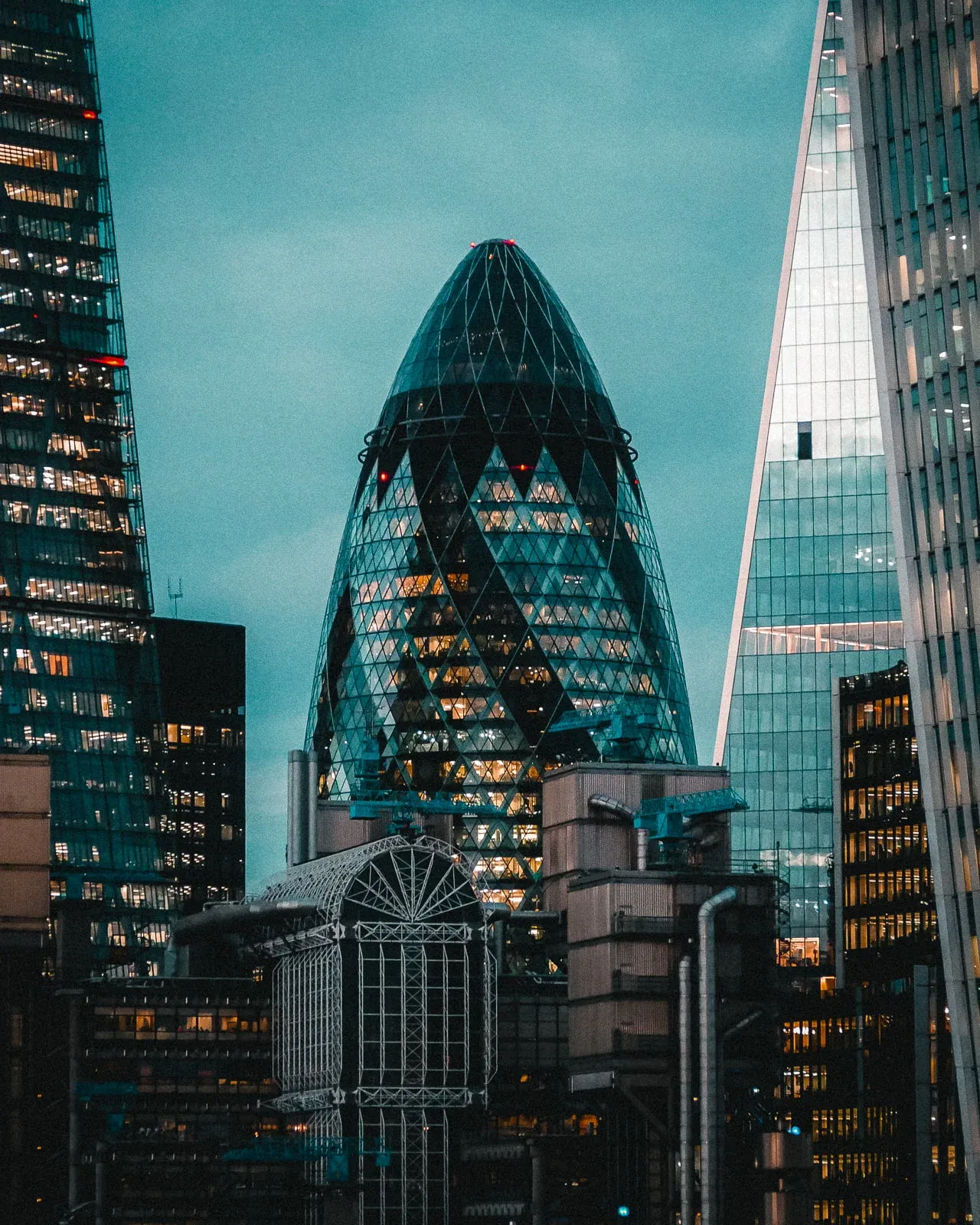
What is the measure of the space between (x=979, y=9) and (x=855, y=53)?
22.0 ft

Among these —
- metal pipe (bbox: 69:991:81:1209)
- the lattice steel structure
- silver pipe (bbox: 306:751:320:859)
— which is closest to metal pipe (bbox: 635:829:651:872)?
the lattice steel structure

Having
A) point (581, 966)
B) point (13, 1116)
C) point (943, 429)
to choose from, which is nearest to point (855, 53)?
point (943, 429)

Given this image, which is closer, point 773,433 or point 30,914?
point 30,914

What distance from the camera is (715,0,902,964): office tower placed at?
182 metres

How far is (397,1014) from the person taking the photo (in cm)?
14288

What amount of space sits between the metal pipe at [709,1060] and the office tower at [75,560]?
68.3 meters

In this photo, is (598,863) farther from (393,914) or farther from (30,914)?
(30,914)

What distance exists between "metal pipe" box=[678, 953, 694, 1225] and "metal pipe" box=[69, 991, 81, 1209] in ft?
114

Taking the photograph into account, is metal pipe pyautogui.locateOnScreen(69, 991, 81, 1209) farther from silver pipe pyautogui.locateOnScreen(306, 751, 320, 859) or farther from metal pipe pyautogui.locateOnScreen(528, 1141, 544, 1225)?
silver pipe pyautogui.locateOnScreen(306, 751, 320, 859)

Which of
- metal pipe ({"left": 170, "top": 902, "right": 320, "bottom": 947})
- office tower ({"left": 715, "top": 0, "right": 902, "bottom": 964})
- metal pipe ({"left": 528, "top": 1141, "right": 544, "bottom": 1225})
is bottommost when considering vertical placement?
metal pipe ({"left": 528, "top": 1141, "right": 544, "bottom": 1225})

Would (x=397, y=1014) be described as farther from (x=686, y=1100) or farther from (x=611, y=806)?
(x=686, y=1100)

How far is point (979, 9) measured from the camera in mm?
96500

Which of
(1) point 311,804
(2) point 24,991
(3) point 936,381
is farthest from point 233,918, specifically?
(3) point 936,381

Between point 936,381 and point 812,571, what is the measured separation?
83053mm
